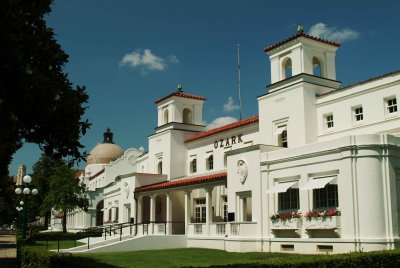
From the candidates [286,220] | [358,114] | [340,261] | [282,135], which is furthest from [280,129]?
[340,261]

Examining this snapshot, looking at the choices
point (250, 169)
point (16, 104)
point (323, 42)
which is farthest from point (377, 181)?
point (16, 104)

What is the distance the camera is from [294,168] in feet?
82.2

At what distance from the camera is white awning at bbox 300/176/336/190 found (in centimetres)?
2278

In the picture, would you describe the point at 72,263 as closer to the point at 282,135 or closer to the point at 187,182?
the point at 282,135

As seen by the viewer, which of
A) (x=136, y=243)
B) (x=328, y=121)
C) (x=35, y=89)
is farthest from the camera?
(x=136, y=243)

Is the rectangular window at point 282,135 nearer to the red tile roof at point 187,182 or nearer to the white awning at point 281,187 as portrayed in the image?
the red tile roof at point 187,182

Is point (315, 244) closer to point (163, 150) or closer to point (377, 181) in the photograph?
point (377, 181)

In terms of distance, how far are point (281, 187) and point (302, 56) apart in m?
8.57

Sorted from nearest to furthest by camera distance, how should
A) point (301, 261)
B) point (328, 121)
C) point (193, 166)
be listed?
1. point (301, 261)
2. point (328, 121)
3. point (193, 166)

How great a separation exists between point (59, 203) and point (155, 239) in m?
29.1

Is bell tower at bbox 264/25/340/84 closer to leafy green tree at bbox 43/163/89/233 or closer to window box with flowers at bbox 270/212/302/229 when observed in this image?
window box with flowers at bbox 270/212/302/229

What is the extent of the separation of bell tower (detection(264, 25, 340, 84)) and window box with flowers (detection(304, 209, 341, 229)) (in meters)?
9.36

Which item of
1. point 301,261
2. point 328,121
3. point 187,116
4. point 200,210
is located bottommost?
point 301,261

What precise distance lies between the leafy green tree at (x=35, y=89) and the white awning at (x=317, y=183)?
1268 centimetres
